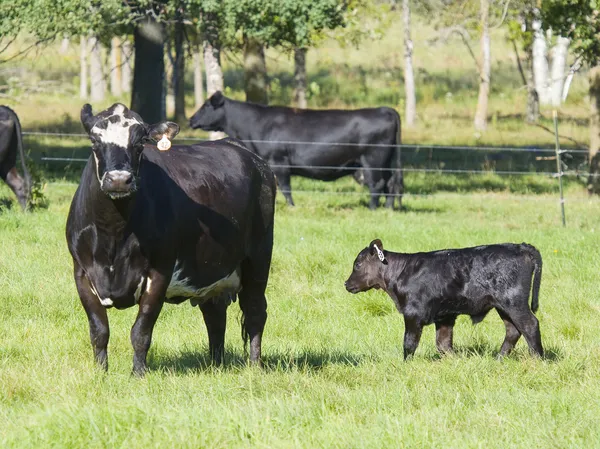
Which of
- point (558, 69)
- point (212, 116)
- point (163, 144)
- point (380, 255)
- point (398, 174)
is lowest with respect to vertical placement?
point (398, 174)

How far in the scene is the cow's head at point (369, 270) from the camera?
8523mm

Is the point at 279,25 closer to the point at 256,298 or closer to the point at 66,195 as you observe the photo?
the point at 66,195

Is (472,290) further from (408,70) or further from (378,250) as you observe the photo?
(408,70)

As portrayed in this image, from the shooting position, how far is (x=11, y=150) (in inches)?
571

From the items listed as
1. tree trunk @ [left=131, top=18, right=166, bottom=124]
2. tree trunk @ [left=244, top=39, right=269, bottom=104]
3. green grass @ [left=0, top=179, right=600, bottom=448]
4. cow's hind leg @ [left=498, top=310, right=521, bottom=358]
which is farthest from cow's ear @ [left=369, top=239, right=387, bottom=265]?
tree trunk @ [left=244, top=39, right=269, bottom=104]

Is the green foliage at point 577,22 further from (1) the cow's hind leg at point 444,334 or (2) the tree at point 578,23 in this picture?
(1) the cow's hind leg at point 444,334

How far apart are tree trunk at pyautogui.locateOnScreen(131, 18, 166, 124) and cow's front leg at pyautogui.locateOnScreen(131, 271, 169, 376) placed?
45.2 ft

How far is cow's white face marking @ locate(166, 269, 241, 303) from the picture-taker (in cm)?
667

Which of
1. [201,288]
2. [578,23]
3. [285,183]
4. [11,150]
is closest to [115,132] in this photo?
[201,288]

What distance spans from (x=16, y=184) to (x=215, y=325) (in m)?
7.42

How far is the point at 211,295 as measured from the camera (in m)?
7.30

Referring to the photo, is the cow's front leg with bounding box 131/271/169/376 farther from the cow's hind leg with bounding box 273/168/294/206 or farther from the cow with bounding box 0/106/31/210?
the cow's hind leg with bounding box 273/168/294/206

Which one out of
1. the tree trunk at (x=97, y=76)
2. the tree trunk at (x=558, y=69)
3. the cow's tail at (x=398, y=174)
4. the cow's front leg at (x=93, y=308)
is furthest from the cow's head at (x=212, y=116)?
the tree trunk at (x=558, y=69)

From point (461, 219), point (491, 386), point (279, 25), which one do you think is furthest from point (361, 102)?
point (491, 386)
